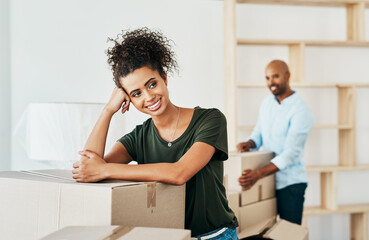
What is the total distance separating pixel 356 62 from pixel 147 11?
1873mm

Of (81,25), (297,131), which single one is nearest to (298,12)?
(297,131)

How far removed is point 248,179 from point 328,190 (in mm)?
1603

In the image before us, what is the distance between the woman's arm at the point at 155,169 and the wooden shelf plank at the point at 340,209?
8.26 feet

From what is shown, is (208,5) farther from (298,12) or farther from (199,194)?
(199,194)

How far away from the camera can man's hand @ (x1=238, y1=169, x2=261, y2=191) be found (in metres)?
2.39

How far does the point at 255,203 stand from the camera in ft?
8.32

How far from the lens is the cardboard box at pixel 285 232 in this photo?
7.15ft

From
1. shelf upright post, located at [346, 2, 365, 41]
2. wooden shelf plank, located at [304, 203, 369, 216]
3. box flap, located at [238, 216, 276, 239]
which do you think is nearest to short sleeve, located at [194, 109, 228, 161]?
box flap, located at [238, 216, 276, 239]

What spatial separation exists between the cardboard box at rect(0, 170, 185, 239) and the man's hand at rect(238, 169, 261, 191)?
111cm

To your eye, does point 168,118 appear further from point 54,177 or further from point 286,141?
point 286,141

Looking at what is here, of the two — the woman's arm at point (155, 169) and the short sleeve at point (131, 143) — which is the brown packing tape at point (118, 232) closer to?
the woman's arm at point (155, 169)

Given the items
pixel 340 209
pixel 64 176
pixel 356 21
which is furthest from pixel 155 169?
pixel 356 21

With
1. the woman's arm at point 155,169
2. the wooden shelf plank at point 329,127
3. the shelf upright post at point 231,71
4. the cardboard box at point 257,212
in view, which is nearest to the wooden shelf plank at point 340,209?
the wooden shelf plank at point 329,127

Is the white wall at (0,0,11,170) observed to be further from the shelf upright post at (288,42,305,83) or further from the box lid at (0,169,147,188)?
the shelf upright post at (288,42,305,83)
